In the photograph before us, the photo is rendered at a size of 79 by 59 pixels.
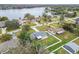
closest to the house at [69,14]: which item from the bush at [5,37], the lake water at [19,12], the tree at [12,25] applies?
the lake water at [19,12]

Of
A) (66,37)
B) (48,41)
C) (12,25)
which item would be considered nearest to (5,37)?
(12,25)

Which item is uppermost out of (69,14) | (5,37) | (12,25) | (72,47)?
(69,14)

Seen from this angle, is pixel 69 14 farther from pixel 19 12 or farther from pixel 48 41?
pixel 19 12

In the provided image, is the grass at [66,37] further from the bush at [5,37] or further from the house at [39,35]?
the bush at [5,37]

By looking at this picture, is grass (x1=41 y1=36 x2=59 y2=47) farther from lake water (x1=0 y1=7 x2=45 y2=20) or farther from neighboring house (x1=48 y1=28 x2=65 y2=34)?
lake water (x1=0 y1=7 x2=45 y2=20)

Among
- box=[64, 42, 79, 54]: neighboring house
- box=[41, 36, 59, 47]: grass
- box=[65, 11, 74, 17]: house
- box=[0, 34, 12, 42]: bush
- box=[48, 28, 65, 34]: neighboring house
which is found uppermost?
box=[65, 11, 74, 17]: house

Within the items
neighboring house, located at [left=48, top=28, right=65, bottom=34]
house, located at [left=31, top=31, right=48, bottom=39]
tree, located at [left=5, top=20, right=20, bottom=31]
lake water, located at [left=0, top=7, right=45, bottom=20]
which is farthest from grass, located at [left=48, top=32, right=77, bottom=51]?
tree, located at [left=5, top=20, right=20, bottom=31]

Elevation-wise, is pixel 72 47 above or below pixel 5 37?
below

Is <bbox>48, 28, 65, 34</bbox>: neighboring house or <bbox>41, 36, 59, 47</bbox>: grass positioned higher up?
<bbox>48, 28, 65, 34</bbox>: neighboring house
